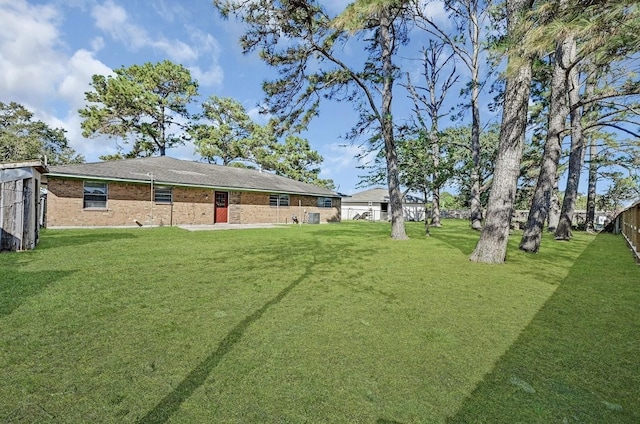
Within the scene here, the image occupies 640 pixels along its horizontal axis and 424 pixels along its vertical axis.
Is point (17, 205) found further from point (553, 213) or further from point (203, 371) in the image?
point (553, 213)

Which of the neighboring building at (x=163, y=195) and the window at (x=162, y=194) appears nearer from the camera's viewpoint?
the neighboring building at (x=163, y=195)

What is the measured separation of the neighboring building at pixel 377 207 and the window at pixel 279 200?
15363 millimetres

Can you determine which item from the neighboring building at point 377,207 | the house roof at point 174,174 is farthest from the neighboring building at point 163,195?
the neighboring building at point 377,207

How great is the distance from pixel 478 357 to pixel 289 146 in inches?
1351

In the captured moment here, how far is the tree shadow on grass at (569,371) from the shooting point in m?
1.83

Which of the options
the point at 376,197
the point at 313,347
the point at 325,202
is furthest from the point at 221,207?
the point at 376,197

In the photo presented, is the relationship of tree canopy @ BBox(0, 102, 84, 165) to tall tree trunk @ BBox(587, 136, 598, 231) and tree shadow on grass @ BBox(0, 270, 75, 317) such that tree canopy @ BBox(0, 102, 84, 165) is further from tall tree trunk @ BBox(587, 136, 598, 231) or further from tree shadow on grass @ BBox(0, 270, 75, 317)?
tall tree trunk @ BBox(587, 136, 598, 231)

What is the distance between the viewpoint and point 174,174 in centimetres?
1706

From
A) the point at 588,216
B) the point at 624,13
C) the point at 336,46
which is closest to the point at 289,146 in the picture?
the point at 336,46

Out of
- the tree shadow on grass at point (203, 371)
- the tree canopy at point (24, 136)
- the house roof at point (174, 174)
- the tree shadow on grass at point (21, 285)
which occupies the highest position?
the tree canopy at point (24, 136)

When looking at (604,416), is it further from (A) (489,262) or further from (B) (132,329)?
(A) (489,262)

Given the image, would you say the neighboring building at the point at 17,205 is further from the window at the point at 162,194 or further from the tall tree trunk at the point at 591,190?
the tall tree trunk at the point at 591,190

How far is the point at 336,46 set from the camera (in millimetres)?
11375

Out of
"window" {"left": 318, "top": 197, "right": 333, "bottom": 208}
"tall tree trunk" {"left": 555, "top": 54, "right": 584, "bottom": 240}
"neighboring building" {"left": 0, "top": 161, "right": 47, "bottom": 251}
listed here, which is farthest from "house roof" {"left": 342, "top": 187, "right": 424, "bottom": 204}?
"neighboring building" {"left": 0, "top": 161, "right": 47, "bottom": 251}
